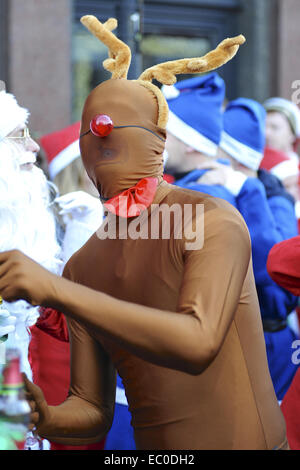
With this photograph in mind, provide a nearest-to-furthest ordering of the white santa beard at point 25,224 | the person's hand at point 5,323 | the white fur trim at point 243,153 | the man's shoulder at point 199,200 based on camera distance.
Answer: the man's shoulder at point 199,200, the person's hand at point 5,323, the white santa beard at point 25,224, the white fur trim at point 243,153

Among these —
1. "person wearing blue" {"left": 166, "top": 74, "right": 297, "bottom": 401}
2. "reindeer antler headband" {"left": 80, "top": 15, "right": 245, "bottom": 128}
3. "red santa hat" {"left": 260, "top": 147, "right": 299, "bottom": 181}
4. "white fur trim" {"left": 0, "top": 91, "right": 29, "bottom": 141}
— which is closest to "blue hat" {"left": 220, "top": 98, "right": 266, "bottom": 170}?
"person wearing blue" {"left": 166, "top": 74, "right": 297, "bottom": 401}

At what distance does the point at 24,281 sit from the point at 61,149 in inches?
106

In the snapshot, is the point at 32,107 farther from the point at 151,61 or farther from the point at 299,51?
the point at 299,51

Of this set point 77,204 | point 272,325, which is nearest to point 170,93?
point 77,204

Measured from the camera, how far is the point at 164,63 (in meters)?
1.82

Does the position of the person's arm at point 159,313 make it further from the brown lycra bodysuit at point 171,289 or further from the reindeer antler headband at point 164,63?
the reindeer antler headband at point 164,63

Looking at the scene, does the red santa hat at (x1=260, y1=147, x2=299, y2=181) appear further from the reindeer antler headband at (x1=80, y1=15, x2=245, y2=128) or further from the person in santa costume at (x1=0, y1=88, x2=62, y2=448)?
the reindeer antler headband at (x1=80, y1=15, x2=245, y2=128)

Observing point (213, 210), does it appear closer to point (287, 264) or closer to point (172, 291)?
point (172, 291)

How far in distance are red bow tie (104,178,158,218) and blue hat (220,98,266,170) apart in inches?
103

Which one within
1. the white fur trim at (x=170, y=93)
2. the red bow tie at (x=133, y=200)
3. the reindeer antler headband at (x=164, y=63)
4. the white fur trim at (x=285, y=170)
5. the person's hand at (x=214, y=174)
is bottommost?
the white fur trim at (x=285, y=170)

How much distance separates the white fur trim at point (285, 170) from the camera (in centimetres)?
512

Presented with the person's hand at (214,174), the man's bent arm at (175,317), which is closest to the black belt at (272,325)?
the person's hand at (214,174)

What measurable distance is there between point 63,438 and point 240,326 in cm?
52

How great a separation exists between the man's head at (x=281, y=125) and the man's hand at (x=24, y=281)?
442 centimetres
